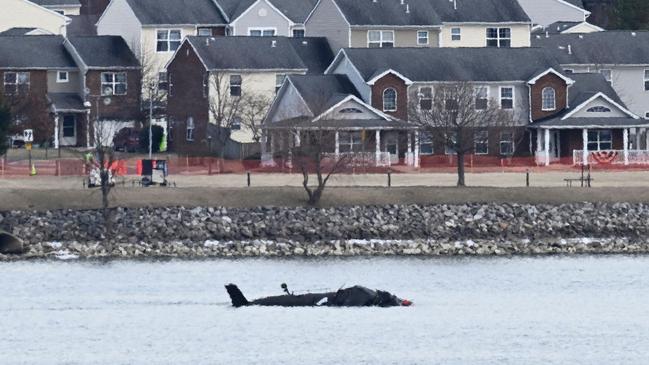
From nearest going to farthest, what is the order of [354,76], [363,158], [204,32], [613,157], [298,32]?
1. [363,158]
2. [613,157]
3. [354,76]
4. [204,32]
5. [298,32]

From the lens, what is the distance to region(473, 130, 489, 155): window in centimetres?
10350

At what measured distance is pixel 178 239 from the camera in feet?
274

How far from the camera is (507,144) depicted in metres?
111

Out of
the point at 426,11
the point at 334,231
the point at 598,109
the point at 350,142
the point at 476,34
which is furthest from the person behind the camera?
the point at 476,34

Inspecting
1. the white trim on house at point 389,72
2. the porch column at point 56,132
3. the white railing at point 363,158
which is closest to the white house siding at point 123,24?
the porch column at point 56,132

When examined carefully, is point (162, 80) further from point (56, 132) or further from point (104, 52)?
point (56, 132)

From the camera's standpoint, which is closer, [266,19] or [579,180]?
[579,180]

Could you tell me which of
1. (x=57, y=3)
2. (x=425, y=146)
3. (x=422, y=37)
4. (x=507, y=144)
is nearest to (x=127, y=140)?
(x=425, y=146)

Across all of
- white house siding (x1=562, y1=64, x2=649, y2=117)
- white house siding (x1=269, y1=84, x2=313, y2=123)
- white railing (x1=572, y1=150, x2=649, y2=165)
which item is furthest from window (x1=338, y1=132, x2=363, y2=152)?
white house siding (x1=562, y1=64, x2=649, y2=117)

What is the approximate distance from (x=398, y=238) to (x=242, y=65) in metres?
33.1

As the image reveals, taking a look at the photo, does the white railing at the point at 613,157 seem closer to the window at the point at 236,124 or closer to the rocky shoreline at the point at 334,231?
the window at the point at 236,124

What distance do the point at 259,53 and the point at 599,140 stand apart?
61.2 ft

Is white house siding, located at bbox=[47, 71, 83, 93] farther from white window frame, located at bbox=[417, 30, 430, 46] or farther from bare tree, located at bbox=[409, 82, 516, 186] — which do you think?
bare tree, located at bbox=[409, 82, 516, 186]

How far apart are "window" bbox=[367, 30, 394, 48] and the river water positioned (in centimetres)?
3961
